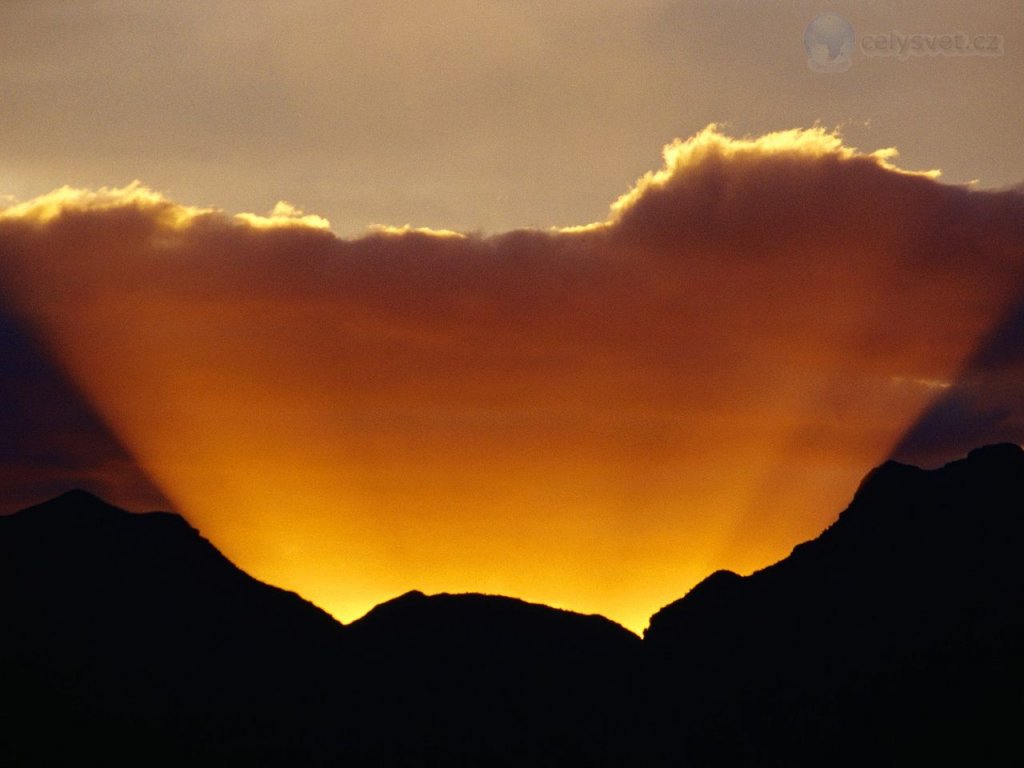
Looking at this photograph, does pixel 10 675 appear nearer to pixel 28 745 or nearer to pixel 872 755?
pixel 28 745

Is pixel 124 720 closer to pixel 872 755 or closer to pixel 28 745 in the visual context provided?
pixel 28 745

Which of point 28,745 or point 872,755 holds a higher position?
point 872,755

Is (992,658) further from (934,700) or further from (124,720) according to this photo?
(124,720)

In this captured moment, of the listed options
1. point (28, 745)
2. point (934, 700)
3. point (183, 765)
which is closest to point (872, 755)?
point (934, 700)

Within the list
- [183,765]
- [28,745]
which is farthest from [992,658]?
[28,745]

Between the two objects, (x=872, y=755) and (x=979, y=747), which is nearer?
(x=979, y=747)

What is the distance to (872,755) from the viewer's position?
19750 cm

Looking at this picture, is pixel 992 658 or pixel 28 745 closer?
pixel 28 745

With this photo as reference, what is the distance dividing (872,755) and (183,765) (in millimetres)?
113937

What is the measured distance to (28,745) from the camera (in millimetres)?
181500

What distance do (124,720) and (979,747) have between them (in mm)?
136997

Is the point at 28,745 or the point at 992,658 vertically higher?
the point at 992,658

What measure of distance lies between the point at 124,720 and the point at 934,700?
13384cm

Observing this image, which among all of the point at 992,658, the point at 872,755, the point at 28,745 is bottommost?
the point at 28,745
